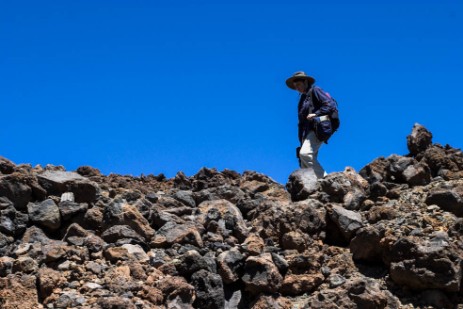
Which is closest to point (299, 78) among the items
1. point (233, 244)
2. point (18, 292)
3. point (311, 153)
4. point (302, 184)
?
point (311, 153)

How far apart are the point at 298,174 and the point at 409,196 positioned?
2082mm

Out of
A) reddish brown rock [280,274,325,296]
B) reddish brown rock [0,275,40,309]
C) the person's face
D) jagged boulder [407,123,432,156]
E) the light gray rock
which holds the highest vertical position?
the person's face

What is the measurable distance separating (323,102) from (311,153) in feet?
3.16

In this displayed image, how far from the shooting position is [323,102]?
1338 cm

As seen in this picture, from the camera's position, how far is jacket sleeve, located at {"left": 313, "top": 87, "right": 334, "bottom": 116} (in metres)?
13.3

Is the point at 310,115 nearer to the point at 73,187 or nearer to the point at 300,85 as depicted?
the point at 300,85

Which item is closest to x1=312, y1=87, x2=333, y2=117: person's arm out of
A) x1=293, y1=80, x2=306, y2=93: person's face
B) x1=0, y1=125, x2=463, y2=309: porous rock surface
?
x1=293, y1=80, x2=306, y2=93: person's face

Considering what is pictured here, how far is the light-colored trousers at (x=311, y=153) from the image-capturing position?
43.5ft

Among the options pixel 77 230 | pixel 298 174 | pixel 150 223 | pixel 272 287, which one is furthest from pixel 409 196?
pixel 77 230

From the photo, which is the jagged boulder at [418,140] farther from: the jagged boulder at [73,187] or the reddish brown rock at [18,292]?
the reddish brown rock at [18,292]

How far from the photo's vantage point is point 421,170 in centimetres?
1227

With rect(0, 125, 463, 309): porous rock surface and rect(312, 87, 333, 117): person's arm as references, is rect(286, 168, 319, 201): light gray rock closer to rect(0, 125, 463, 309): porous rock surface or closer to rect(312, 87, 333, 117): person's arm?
rect(0, 125, 463, 309): porous rock surface

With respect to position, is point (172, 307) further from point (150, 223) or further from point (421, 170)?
point (421, 170)

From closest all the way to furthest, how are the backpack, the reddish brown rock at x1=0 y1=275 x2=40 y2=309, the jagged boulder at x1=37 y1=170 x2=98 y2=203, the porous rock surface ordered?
the reddish brown rock at x1=0 y1=275 x2=40 y2=309 → the porous rock surface → the jagged boulder at x1=37 y1=170 x2=98 y2=203 → the backpack
